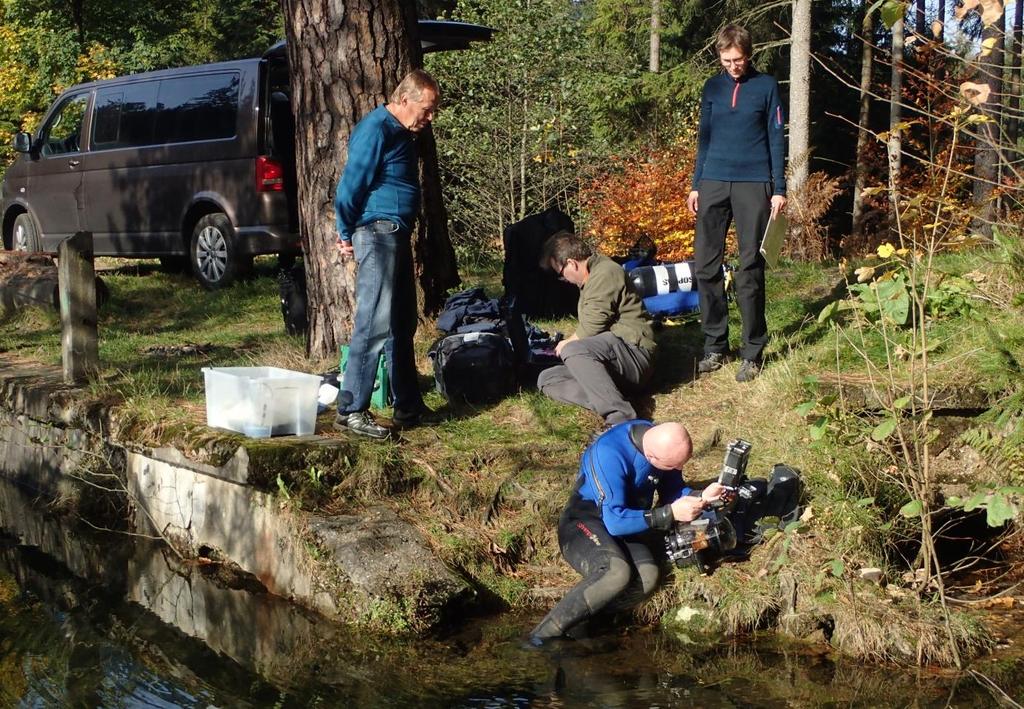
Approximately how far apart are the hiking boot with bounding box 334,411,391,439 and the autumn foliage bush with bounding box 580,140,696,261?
774 centimetres

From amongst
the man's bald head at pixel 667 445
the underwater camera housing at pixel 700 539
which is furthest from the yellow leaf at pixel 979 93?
the underwater camera housing at pixel 700 539

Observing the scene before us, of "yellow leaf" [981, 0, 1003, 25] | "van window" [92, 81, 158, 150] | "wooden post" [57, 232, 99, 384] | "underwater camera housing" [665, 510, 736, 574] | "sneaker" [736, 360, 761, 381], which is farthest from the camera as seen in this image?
"van window" [92, 81, 158, 150]

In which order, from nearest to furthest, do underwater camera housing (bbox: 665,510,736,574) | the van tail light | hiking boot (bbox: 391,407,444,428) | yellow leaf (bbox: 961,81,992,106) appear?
yellow leaf (bbox: 961,81,992,106) < underwater camera housing (bbox: 665,510,736,574) < hiking boot (bbox: 391,407,444,428) < the van tail light

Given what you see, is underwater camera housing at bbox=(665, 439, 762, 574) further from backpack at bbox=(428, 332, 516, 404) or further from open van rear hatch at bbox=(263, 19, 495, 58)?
open van rear hatch at bbox=(263, 19, 495, 58)

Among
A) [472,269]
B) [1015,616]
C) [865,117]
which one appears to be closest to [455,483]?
[1015,616]

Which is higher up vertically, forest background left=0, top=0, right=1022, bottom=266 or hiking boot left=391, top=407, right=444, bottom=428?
forest background left=0, top=0, right=1022, bottom=266

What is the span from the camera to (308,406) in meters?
6.54

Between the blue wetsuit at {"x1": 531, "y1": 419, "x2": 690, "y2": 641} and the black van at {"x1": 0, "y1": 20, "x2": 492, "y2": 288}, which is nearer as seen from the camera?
the blue wetsuit at {"x1": 531, "y1": 419, "x2": 690, "y2": 641}

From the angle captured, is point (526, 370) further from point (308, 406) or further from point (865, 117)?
point (865, 117)

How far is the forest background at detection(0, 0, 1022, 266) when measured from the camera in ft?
50.2

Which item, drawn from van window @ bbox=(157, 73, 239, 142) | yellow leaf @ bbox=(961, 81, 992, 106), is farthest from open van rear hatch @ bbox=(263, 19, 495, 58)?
yellow leaf @ bbox=(961, 81, 992, 106)

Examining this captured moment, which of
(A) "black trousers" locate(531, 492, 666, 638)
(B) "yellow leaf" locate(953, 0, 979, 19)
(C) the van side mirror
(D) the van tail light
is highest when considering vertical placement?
(C) the van side mirror

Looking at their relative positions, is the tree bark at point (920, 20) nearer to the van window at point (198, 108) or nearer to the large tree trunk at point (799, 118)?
the large tree trunk at point (799, 118)

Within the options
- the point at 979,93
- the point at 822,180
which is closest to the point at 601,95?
the point at 822,180
